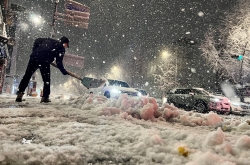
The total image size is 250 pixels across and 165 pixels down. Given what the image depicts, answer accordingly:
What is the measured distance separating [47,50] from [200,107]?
10.5m

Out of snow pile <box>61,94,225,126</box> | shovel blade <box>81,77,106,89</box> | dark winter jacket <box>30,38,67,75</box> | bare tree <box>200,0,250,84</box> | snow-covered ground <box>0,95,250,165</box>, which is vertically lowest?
snow-covered ground <box>0,95,250,165</box>

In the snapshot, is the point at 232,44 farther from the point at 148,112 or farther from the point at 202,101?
the point at 148,112

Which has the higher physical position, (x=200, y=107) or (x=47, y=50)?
(x=47, y=50)

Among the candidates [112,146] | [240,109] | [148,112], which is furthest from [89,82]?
[240,109]

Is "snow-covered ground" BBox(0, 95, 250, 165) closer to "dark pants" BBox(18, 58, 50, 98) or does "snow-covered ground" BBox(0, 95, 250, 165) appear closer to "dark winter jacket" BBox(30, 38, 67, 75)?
"dark pants" BBox(18, 58, 50, 98)

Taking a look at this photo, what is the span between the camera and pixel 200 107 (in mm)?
13070

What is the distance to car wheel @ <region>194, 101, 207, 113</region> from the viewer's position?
12.8m

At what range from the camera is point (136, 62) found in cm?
5444

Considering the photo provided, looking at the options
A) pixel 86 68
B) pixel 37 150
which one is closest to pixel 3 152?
pixel 37 150

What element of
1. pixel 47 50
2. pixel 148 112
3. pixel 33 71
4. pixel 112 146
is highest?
pixel 47 50

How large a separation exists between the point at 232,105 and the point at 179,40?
98.3 ft

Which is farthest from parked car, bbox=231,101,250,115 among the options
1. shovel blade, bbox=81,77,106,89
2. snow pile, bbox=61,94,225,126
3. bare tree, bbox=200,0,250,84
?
bare tree, bbox=200,0,250,84

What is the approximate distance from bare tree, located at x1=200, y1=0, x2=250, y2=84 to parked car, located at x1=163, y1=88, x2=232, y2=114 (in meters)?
13.3

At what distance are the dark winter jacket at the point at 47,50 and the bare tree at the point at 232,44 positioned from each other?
23.6 meters
